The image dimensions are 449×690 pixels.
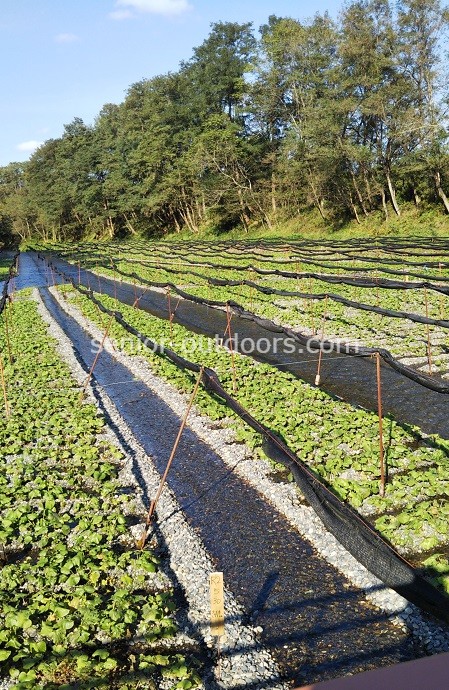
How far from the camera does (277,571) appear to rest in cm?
600

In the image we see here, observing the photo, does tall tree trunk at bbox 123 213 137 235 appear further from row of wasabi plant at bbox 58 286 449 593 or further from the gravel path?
the gravel path

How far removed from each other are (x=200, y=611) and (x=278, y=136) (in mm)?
51448

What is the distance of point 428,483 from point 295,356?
7.54 metres

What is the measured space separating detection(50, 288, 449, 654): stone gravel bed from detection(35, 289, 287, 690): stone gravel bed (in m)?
1.19

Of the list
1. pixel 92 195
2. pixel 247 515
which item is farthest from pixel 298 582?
pixel 92 195

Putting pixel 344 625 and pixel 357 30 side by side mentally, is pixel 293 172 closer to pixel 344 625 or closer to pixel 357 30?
pixel 357 30

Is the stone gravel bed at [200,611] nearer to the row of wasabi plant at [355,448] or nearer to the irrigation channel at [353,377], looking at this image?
the row of wasabi plant at [355,448]

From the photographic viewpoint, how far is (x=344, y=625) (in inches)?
202

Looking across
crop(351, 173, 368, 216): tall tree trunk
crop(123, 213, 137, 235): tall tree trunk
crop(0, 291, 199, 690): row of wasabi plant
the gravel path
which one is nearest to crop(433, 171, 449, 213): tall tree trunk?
crop(351, 173, 368, 216): tall tree trunk

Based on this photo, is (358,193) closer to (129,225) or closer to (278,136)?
(278,136)

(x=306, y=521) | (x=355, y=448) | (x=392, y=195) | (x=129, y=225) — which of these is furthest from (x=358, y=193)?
(x=129, y=225)

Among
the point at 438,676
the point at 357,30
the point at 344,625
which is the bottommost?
the point at 344,625

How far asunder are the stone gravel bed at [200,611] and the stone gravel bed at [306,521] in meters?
1.19

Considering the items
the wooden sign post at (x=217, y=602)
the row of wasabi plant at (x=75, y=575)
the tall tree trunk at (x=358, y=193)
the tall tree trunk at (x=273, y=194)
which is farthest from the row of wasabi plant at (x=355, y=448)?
the tall tree trunk at (x=273, y=194)
